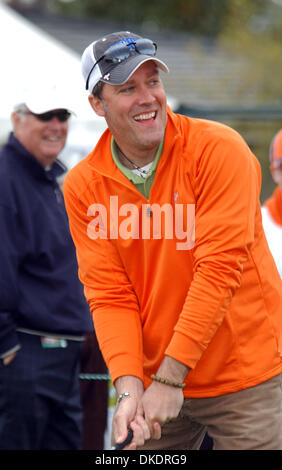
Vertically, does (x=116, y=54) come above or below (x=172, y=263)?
above

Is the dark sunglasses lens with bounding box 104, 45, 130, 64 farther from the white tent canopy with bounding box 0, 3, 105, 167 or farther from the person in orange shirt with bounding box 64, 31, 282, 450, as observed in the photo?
the white tent canopy with bounding box 0, 3, 105, 167

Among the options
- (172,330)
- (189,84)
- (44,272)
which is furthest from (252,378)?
(189,84)

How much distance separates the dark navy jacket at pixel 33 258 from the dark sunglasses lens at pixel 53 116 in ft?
0.73

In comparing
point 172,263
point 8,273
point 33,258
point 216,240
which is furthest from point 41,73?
point 216,240

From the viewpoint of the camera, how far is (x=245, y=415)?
2.66 metres

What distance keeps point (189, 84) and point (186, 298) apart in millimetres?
13278

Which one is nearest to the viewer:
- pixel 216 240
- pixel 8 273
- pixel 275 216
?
pixel 216 240

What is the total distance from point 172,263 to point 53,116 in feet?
5.99

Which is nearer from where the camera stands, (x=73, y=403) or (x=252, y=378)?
(x=252, y=378)

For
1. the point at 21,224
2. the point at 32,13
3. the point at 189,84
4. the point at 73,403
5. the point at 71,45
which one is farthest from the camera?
the point at 32,13

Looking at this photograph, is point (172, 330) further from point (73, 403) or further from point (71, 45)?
point (71, 45)

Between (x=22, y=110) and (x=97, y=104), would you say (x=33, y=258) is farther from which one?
(x=97, y=104)

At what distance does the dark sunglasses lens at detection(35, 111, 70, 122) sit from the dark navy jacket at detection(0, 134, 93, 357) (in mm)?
222

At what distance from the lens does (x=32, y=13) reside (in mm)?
20641
